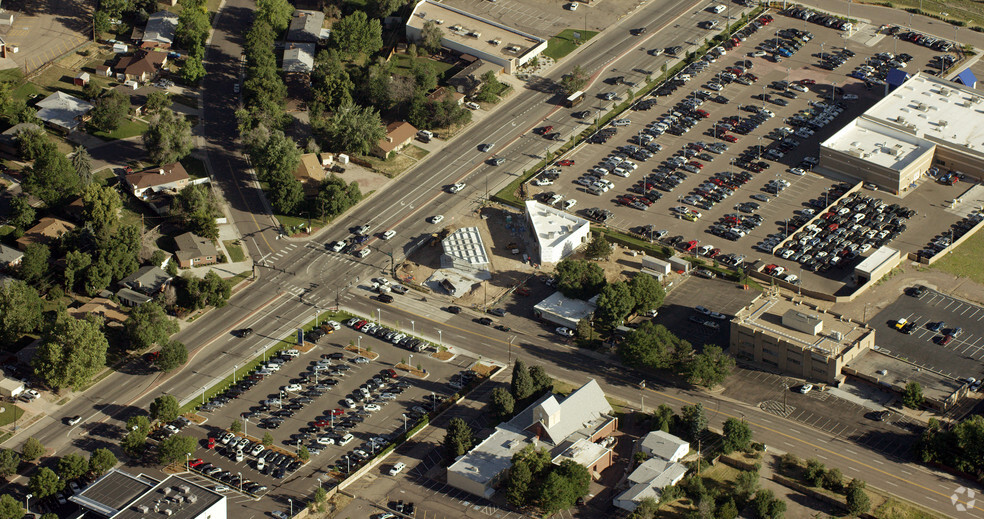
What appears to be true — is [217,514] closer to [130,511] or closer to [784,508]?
[130,511]

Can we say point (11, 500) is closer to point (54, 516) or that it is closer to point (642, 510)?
point (54, 516)

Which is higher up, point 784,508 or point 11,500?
point 11,500

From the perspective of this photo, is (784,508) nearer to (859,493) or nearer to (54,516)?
(859,493)

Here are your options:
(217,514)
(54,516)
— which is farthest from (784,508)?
(54,516)

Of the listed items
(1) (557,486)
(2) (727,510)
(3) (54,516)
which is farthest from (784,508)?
(3) (54,516)

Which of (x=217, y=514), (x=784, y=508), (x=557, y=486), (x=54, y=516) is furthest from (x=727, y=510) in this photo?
(x=54, y=516)

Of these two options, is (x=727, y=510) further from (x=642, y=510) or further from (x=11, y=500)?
(x=11, y=500)

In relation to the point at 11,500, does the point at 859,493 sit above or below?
below
